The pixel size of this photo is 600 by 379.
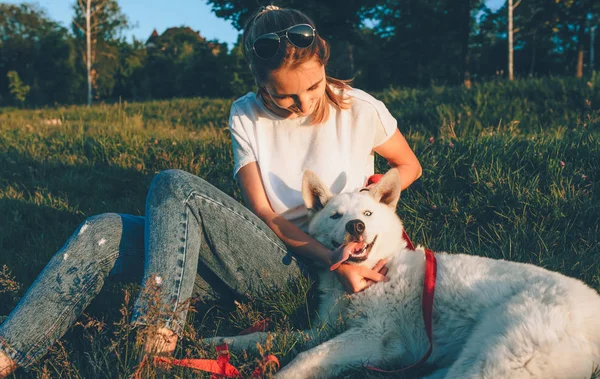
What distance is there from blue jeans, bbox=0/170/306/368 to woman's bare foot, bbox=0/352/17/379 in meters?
0.02

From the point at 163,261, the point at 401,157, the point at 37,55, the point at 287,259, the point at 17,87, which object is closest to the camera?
the point at 163,261

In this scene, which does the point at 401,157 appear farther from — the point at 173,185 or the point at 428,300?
the point at 173,185

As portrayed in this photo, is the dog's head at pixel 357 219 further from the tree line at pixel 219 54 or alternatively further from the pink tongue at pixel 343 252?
the tree line at pixel 219 54

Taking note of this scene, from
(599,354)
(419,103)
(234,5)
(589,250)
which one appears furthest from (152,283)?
(234,5)

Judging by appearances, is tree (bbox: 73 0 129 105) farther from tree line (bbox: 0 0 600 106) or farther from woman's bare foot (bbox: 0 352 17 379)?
woman's bare foot (bbox: 0 352 17 379)

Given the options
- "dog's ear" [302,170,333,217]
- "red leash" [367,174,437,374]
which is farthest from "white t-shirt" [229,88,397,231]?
"red leash" [367,174,437,374]

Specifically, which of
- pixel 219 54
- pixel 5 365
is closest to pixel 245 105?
pixel 5 365

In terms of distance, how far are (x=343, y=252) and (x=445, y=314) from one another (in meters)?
0.57

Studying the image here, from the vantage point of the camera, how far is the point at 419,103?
7.61m

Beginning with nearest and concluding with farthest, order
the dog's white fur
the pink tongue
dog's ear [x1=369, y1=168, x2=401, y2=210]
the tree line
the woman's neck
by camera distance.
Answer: the dog's white fur → the pink tongue → dog's ear [x1=369, y1=168, x2=401, y2=210] → the woman's neck → the tree line

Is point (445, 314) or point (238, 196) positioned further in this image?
point (238, 196)

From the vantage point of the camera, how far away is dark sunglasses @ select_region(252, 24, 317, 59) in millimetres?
2402

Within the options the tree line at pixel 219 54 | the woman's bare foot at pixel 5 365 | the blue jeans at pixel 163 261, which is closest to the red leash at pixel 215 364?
the blue jeans at pixel 163 261

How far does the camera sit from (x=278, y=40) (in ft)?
7.87
